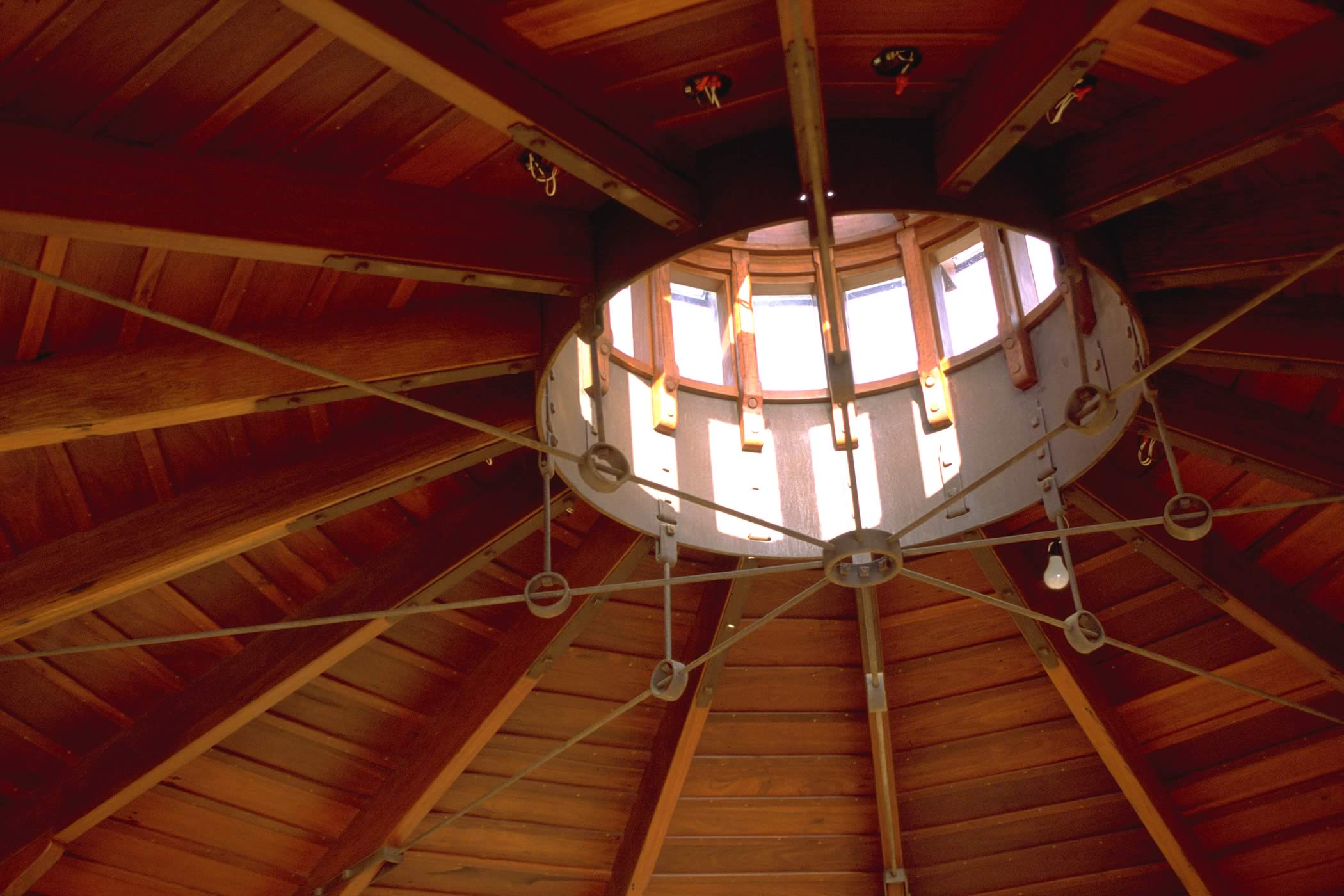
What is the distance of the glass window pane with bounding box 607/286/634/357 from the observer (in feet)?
20.1

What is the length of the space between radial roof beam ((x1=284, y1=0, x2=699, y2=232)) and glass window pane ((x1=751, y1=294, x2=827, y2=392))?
2.50 metres

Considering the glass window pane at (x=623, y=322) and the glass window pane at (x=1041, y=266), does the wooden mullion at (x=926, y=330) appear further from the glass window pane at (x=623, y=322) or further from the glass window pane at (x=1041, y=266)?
the glass window pane at (x=623, y=322)

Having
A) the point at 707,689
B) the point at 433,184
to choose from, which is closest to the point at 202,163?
the point at 433,184

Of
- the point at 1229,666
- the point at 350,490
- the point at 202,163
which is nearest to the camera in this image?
the point at 202,163

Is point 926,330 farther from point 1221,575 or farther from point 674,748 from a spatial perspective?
point 674,748

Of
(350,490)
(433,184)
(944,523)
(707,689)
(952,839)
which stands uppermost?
(433,184)

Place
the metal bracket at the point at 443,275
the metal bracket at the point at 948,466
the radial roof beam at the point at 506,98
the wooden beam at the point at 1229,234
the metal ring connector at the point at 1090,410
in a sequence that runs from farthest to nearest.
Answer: the metal bracket at the point at 948,466 → the wooden beam at the point at 1229,234 → the metal bracket at the point at 443,275 → the metal ring connector at the point at 1090,410 → the radial roof beam at the point at 506,98

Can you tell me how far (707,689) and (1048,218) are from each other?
2943 millimetres

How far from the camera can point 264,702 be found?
18.1 feet

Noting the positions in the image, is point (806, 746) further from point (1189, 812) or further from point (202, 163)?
point (202, 163)

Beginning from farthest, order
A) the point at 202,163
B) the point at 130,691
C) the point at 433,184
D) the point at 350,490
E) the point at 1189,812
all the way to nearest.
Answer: the point at 1189,812, the point at 130,691, the point at 350,490, the point at 433,184, the point at 202,163

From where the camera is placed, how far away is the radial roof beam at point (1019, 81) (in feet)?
10.8

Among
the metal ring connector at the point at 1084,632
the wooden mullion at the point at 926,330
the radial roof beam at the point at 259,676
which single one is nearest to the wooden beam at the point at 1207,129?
the metal ring connector at the point at 1084,632

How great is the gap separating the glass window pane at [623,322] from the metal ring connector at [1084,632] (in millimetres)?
2470
